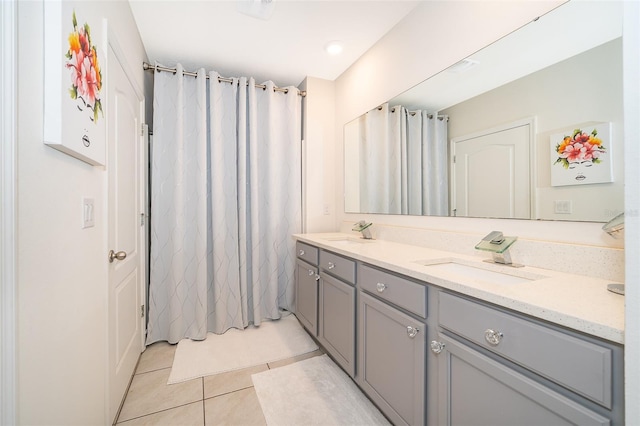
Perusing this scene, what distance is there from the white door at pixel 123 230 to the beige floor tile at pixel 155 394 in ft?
0.23

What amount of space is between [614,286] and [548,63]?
3.04 ft

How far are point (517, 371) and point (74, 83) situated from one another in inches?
64.6

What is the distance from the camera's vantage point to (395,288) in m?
1.25

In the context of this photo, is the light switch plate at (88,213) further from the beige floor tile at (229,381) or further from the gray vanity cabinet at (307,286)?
the gray vanity cabinet at (307,286)

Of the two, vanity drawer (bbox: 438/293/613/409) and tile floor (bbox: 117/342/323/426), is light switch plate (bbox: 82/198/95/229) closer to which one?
tile floor (bbox: 117/342/323/426)

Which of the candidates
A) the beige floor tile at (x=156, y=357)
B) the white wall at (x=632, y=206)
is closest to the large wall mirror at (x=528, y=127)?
the white wall at (x=632, y=206)


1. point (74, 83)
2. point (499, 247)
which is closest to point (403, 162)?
point (499, 247)

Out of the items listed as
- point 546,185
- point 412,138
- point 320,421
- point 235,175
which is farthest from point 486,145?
point 235,175

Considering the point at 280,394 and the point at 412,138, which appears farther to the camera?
the point at 412,138

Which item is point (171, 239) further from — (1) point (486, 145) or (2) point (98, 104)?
(1) point (486, 145)

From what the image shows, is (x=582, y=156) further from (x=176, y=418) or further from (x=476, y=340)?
(x=176, y=418)

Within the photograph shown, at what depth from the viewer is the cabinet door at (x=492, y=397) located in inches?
26.8

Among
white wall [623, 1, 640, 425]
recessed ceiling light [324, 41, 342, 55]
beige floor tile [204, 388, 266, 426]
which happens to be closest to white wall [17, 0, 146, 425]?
beige floor tile [204, 388, 266, 426]

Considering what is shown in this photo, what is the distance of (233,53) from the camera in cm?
230
